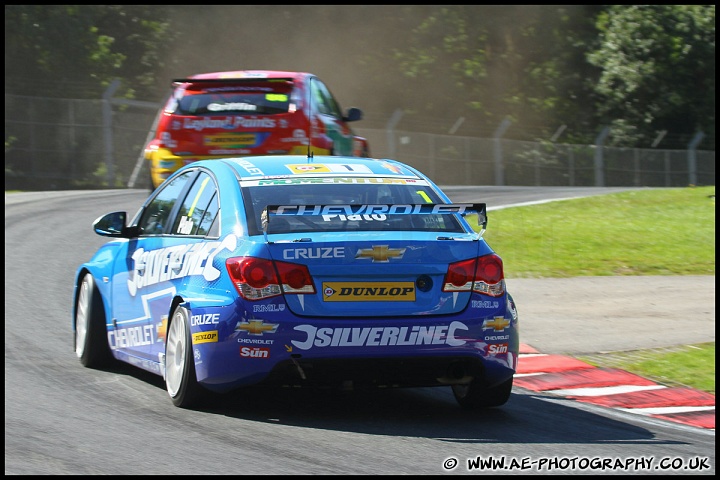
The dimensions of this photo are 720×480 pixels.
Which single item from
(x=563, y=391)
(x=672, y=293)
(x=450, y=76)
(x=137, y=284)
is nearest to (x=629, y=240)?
(x=672, y=293)

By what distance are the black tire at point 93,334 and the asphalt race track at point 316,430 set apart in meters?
0.12

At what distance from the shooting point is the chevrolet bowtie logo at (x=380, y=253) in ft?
22.0

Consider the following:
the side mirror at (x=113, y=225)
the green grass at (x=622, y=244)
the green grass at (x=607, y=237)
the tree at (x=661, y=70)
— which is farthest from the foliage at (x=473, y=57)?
the side mirror at (x=113, y=225)

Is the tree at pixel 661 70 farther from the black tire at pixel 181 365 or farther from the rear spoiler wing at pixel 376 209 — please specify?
the black tire at pixel 181 365

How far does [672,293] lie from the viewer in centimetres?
1284

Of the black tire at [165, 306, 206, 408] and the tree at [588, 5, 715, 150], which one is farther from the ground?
the tree at [588, 5, 715, 150]

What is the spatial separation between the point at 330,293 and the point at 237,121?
26.2ft

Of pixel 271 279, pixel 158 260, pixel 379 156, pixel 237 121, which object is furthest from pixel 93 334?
pixel 379 156

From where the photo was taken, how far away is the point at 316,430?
6543 millimetres

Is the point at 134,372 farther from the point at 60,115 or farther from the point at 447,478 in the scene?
the point at 60,115

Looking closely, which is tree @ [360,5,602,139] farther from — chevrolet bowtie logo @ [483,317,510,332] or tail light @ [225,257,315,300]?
tail light @ [225,257,315,300]

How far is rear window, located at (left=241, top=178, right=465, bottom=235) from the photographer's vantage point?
22.9 ft

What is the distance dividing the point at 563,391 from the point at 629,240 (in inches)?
359

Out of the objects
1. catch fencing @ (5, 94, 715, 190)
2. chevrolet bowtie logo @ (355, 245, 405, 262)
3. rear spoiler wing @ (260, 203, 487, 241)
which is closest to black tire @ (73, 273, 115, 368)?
rear spoiler wing @ (260, 203, 487, 241)
